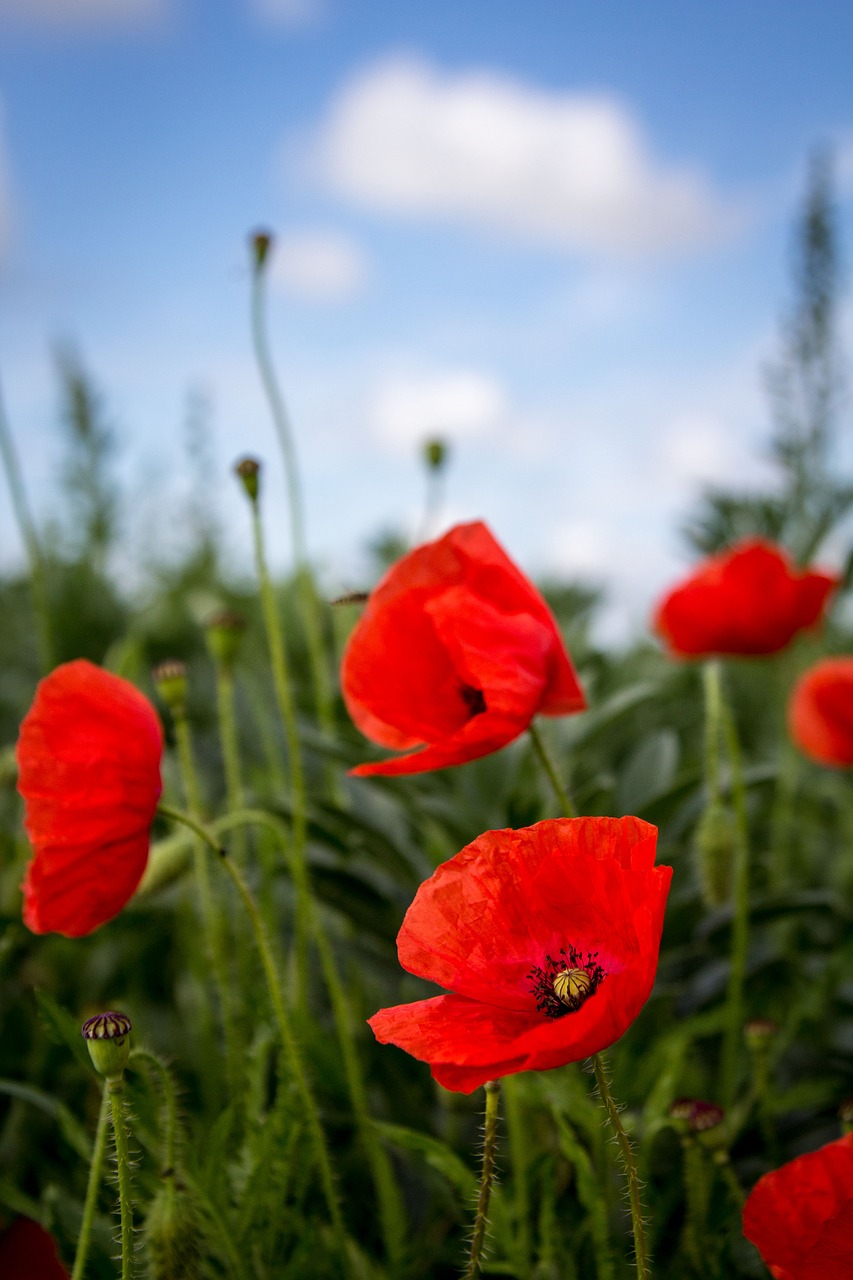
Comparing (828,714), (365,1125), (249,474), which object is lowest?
(828,714)

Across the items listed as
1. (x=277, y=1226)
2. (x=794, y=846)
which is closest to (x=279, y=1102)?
(x=277, y=1226)

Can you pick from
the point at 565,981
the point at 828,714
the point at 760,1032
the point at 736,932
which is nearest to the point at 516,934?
the point at 565,981

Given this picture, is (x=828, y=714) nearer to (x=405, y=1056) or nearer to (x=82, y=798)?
(x=405, y=1056)

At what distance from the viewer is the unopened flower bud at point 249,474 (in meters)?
0.74

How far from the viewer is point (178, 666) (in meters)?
0.83

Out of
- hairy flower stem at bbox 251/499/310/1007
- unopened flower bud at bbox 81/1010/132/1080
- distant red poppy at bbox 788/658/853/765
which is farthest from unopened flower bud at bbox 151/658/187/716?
distant red poppy at bbox 788/658/853/765

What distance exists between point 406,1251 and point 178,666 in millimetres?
463

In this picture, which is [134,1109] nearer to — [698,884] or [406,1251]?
[406,1251]

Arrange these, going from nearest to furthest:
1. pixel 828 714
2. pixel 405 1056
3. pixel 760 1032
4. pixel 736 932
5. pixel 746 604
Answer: pixel 760 1032 < pixel 736 932 < pixel 405 1056 < pixel 746 604 < pixel 828 714

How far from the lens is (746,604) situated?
1.36 m

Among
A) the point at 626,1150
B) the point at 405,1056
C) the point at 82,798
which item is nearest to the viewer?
the point at 626,1150

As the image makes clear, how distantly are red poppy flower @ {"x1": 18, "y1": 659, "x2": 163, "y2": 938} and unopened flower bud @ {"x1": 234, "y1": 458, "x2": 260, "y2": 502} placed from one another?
0.52 feet

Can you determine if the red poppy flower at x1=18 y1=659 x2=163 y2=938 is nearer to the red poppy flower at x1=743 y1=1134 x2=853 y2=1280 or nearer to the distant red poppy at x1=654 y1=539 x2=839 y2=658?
the red poppy flower at x1=743 y1=1134 x2=853 y2=1280

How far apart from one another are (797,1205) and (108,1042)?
0.36 metres
